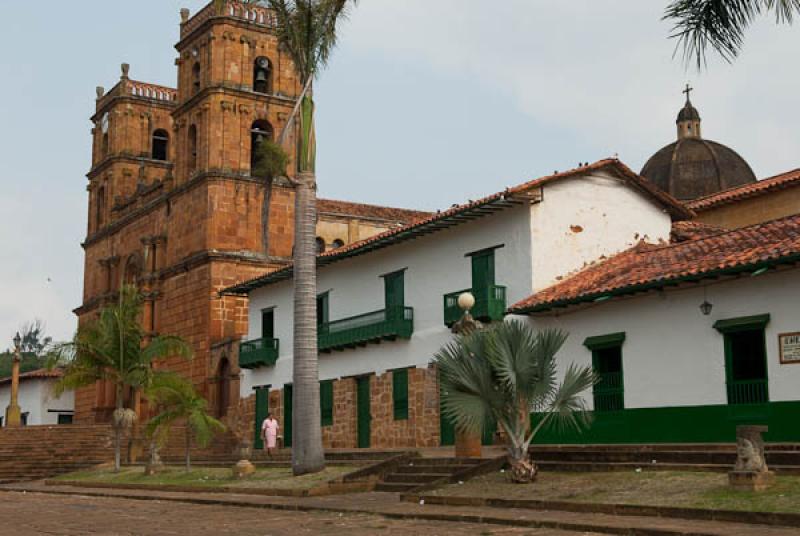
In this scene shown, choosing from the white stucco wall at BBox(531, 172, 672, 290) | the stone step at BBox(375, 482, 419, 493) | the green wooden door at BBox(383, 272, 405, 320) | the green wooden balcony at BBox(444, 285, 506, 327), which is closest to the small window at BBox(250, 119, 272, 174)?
the green wooden door at BBox(383, 272, 405, 320)

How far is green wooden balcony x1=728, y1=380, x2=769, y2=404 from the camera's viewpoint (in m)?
18.2

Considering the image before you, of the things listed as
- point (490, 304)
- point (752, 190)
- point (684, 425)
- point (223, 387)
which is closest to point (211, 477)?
point (490, 304)

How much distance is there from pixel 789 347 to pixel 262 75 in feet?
96.7

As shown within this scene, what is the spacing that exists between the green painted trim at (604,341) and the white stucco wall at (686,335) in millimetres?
110

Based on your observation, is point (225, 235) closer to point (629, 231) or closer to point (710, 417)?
point (629, 231)

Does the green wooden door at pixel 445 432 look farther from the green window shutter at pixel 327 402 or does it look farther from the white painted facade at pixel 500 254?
the green window shutter at pixel 327 402

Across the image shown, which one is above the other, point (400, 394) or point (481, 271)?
point (481, 271)

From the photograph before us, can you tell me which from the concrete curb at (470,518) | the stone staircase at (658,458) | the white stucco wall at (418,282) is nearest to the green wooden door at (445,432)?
the white stucco wall at (418,282)

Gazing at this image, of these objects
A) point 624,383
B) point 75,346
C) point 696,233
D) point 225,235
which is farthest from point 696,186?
point 75,346

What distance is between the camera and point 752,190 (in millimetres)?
29359

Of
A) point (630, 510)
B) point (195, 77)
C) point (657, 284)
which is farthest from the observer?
point (195, 77)

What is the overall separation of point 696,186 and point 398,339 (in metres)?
18.0

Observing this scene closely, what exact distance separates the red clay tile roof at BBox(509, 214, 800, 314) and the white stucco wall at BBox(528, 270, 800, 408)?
1.51 ft

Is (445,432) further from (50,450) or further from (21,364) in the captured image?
(21,364)
